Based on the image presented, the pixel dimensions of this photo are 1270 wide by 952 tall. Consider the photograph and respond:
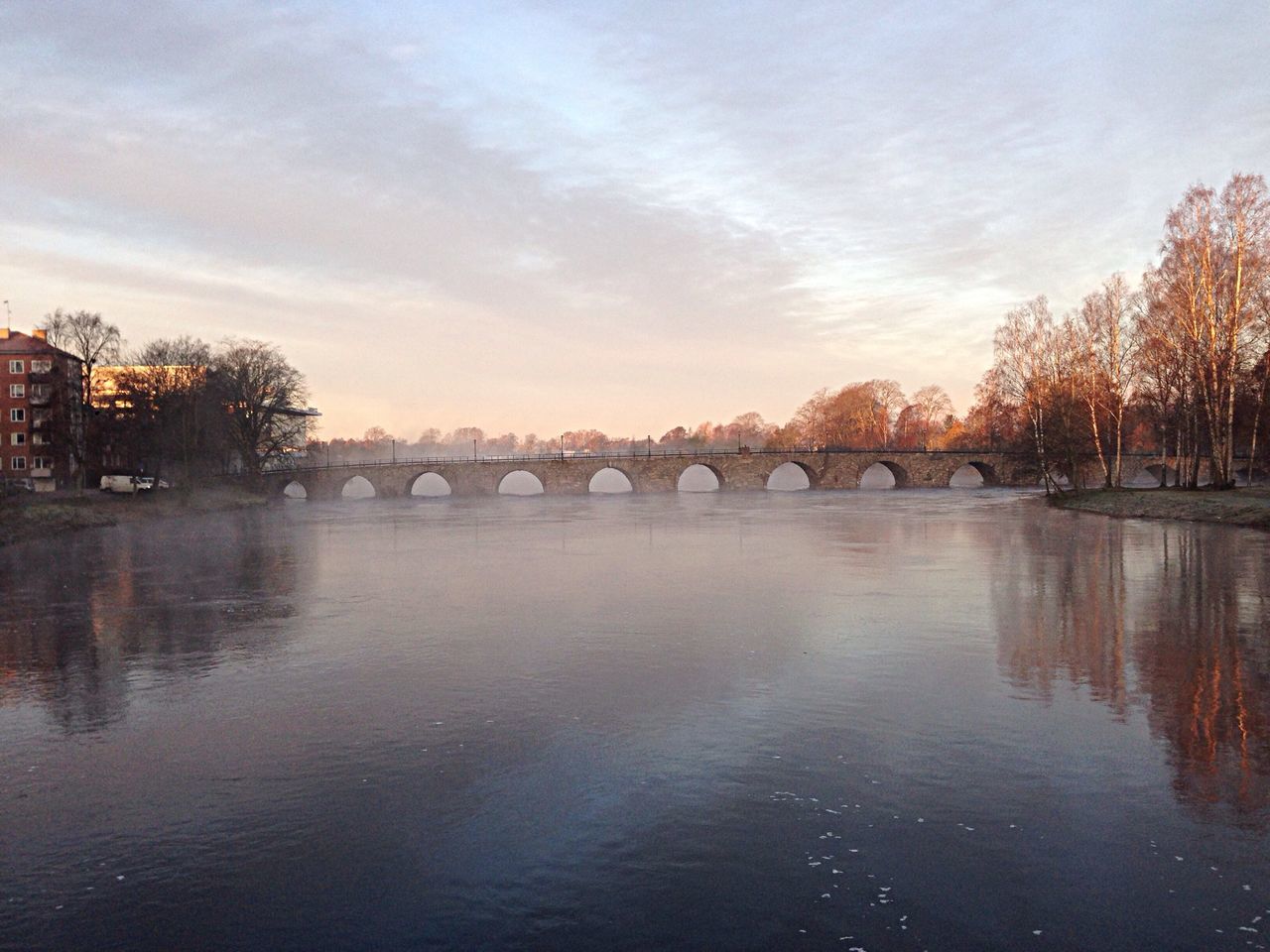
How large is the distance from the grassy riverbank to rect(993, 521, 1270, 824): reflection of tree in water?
13.9 metres

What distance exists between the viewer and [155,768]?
10.9 metres

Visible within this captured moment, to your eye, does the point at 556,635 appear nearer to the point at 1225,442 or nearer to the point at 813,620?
the point at 813,620

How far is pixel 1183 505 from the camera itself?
52.3m

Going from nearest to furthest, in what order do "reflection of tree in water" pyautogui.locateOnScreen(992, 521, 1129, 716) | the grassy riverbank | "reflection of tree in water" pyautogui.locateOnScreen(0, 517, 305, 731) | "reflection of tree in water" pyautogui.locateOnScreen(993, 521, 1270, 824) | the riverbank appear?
"reflection of tree in water" pyautogui.locateOnScreen(993, 521, 1270, 824) < "reflection of tree in water" pyautogui.locateOnScreen(992, 521, 1129, 716) < "reflection of tree in water" pyautogui.locateOnScreen(0, 517, 305, 731) < the grassy riverbank < the riverbank

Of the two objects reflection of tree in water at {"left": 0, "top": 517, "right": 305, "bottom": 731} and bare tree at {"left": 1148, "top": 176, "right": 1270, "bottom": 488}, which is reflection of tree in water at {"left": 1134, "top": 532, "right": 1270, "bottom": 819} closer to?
reflection of tree in water at {"left": 0, "top": 517, "right": 305, "bottom": 731}

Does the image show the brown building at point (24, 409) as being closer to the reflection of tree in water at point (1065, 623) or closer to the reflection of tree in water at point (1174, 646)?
the reflection of tree in water at point (1065, 623)

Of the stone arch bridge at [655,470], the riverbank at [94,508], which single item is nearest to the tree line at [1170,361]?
the stone arch bridge at [655,470]

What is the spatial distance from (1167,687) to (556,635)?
36.3ft

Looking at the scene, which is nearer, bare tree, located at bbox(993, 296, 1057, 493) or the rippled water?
the rippled water

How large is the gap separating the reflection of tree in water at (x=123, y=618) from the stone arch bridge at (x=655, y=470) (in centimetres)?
6949

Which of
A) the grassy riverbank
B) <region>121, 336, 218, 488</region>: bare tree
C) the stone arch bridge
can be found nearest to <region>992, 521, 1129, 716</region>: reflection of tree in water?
the grassy riverbank

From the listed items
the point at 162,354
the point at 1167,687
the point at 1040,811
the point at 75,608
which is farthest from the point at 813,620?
the point at 162,354

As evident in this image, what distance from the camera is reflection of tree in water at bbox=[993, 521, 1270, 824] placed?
35.1 ft

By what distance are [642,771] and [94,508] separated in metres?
63.4
